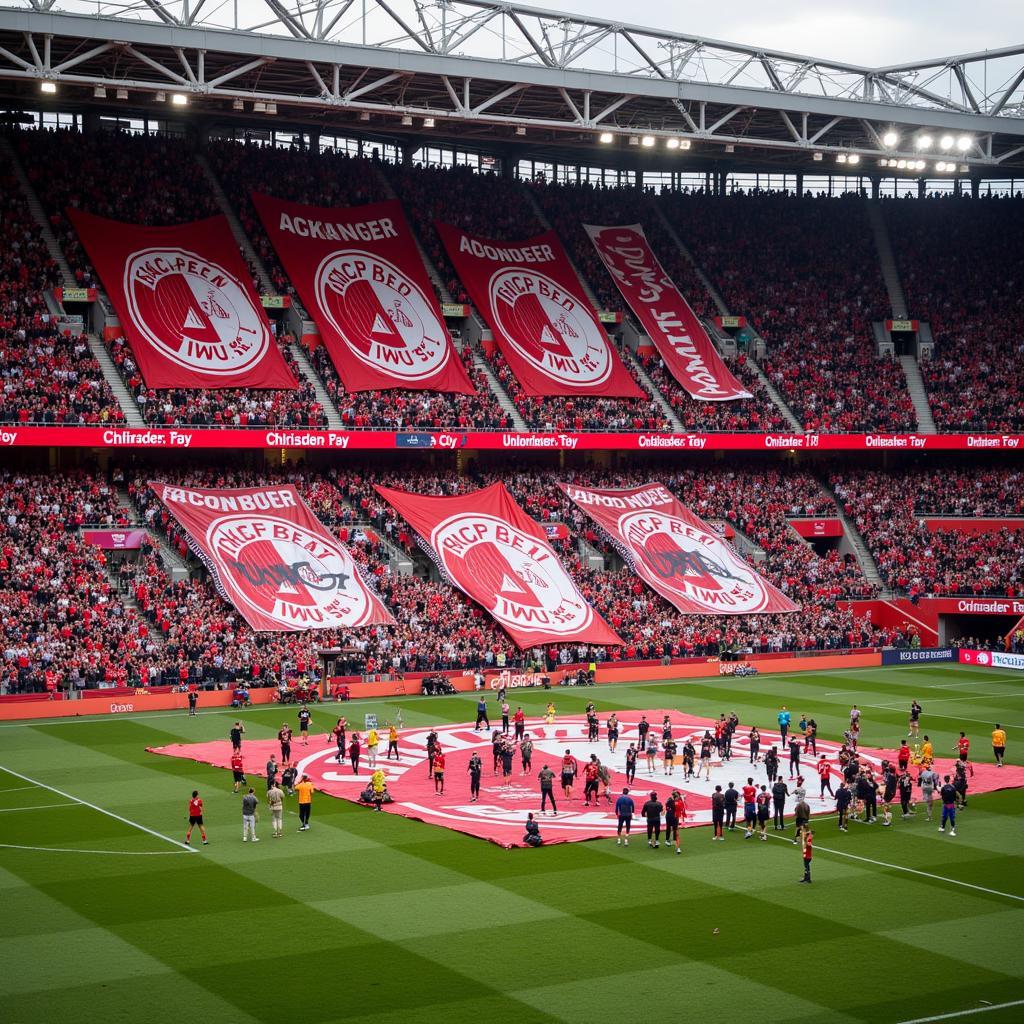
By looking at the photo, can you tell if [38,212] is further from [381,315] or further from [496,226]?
[496,226]

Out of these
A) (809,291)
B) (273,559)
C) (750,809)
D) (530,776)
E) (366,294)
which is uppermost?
(809,291)

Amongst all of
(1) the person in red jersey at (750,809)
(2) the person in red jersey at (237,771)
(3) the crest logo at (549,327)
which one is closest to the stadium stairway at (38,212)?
(3) the crest logo at (549,327)

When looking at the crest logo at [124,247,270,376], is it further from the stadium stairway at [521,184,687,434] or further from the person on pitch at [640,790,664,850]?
the person on pitch at [640,790,664,850]

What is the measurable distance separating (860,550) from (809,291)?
17.5 metres

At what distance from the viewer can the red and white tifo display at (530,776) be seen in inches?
1266

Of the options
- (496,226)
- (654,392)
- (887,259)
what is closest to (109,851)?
(654,392)

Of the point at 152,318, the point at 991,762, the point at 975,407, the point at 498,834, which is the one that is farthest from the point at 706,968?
the point at 975,407

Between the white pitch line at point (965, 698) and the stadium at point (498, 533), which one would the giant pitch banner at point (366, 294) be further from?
the white pitch line at point (965, 698)

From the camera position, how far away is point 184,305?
2462 inches

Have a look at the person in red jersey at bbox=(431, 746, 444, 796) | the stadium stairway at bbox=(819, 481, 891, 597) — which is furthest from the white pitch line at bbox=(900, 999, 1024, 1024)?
the stadium stairway at bbox=(819, 481, 891, 597)

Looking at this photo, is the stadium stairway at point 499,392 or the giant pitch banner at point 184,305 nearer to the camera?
the giant pitch banner at point 184,305

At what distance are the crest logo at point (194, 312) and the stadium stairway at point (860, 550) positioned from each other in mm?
30723

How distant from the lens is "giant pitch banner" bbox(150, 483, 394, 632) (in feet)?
178

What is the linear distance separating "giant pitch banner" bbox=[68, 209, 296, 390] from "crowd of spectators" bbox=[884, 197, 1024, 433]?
3690cm
